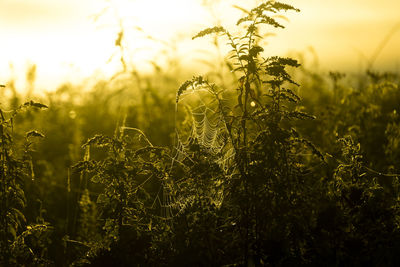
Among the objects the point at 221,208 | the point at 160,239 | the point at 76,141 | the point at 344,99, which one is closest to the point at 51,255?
the point at 160,239

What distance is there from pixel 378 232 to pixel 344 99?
205 cm

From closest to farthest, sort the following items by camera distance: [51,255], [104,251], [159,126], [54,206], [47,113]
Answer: [104,251], [51,255], [54,206], [159,126], [47,113]

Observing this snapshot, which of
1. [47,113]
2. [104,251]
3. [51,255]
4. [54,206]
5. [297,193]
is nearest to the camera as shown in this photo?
[297,193]

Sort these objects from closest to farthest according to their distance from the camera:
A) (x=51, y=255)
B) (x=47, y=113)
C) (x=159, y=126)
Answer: (x=51, y=255) < (x=159, y=126) < (x=47, y=113)

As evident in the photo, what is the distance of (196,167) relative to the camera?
345 cm

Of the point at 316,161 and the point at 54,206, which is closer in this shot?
the point at 316,161

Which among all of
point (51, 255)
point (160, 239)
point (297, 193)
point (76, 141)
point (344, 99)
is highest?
point (344, 99)

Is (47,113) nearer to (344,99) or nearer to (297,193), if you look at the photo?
(344,99)

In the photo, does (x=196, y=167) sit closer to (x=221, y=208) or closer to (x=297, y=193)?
(x=221, y=208)

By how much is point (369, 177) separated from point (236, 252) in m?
1.87

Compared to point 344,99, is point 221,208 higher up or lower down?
lower down

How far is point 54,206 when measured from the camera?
208 inches

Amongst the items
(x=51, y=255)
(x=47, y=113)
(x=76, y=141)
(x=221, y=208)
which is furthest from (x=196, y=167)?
(x=47, y=113)

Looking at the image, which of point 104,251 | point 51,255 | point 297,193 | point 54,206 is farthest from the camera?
point 54,206
